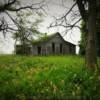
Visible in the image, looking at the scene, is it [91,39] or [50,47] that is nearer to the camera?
[91,39]

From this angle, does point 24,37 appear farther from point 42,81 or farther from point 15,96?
point 15,96

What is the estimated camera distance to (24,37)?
18000 millimetres

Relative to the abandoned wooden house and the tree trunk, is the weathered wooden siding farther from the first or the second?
the tree trunk

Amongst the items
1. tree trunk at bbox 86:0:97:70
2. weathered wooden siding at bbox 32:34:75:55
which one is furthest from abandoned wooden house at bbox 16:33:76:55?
tree trunk at bbox 86:0:97:70

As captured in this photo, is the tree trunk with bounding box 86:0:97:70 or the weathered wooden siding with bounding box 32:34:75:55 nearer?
the tree trunk with bounding box 86:0:97:70

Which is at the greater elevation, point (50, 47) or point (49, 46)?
point (49, 46)

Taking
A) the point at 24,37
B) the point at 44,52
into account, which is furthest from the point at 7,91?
the point at 44,52

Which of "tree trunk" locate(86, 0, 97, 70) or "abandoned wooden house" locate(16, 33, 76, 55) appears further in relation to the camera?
"abandoned wooden house" locate(16, 33, 76, 55)

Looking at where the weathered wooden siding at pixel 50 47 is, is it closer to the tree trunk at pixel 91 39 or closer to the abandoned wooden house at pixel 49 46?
the abandoned wooden house at pixel 49 46

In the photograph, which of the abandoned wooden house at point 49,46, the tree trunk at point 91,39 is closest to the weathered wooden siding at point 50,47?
the abandoned wooden house at point 49,46

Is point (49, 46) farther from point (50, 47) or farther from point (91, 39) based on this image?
point (91, 39)

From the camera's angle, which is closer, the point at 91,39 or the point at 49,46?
the point at 91,39

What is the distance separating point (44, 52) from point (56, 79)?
46.5 m

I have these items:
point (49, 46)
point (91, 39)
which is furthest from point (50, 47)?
point (91, 39)
